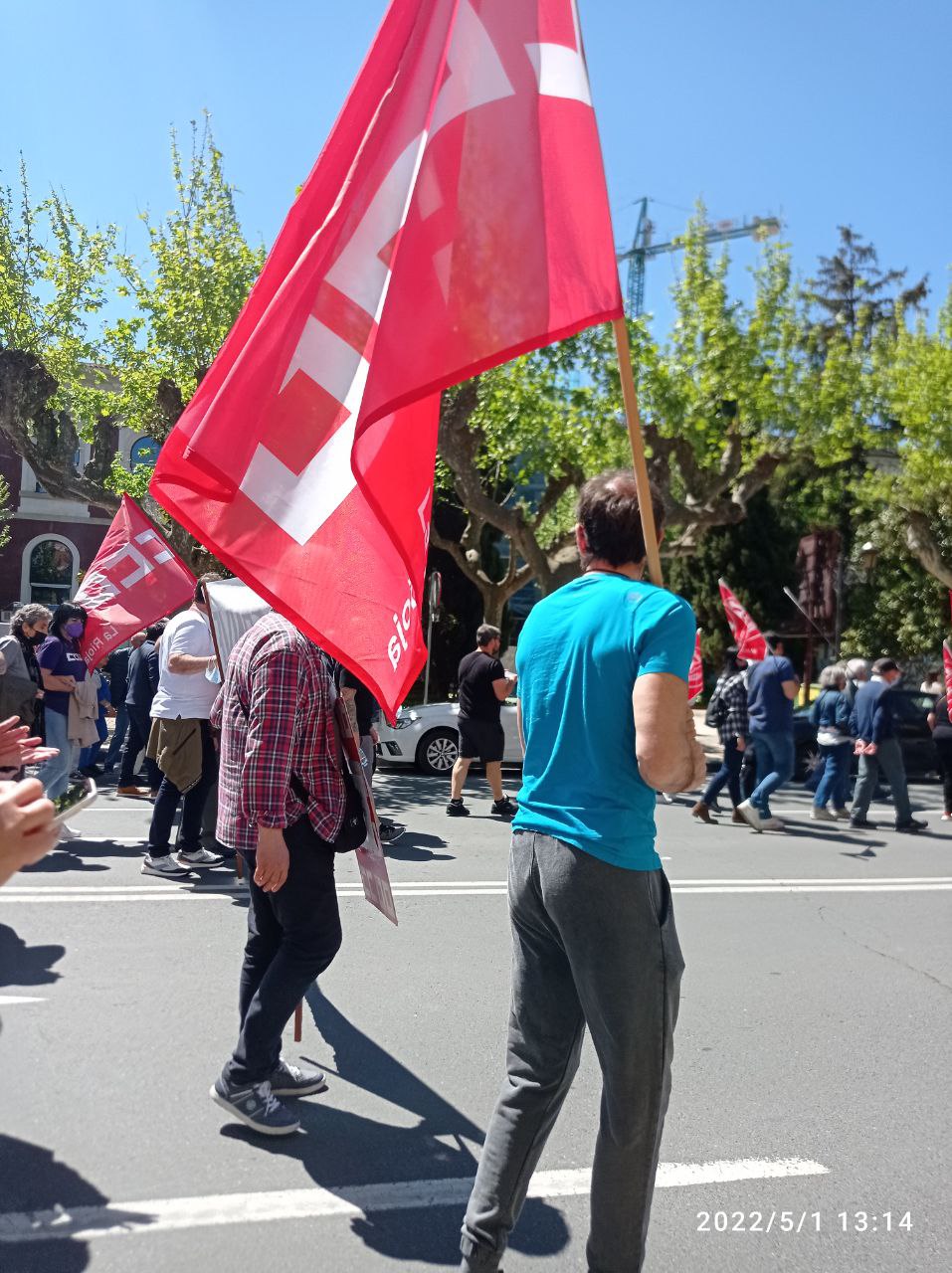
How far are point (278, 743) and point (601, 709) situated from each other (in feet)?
4.43

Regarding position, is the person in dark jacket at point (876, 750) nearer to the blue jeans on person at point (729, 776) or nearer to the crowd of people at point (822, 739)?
the crowd of people at point (822, 739)

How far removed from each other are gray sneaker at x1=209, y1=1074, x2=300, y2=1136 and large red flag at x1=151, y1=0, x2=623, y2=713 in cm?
159

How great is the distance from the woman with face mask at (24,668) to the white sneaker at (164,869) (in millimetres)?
1302

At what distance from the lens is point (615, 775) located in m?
2.57

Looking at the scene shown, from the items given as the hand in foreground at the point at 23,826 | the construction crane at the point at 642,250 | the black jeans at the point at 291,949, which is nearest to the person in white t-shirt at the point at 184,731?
the black jeans at the point at 291,949

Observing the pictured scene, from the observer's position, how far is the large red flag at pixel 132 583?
415 inches

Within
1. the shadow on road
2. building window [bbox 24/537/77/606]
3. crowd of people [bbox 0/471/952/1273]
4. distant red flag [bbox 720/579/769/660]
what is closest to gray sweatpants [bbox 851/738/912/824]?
distant red flag [bbox 720/579/769/660]

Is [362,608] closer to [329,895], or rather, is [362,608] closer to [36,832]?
[329,895]

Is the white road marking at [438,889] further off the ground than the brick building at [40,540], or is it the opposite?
the brick building at [40,540]

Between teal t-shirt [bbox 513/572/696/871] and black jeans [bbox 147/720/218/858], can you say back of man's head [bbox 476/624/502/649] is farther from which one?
teal t-shirt [bbox 513/572/696/871]

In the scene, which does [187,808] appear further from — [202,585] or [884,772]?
[884,772]

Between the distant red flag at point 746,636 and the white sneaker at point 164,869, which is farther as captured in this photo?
the distant red flag at point 746,636

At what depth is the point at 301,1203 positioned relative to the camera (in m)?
3.18

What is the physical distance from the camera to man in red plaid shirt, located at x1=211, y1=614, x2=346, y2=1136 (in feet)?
11.5
